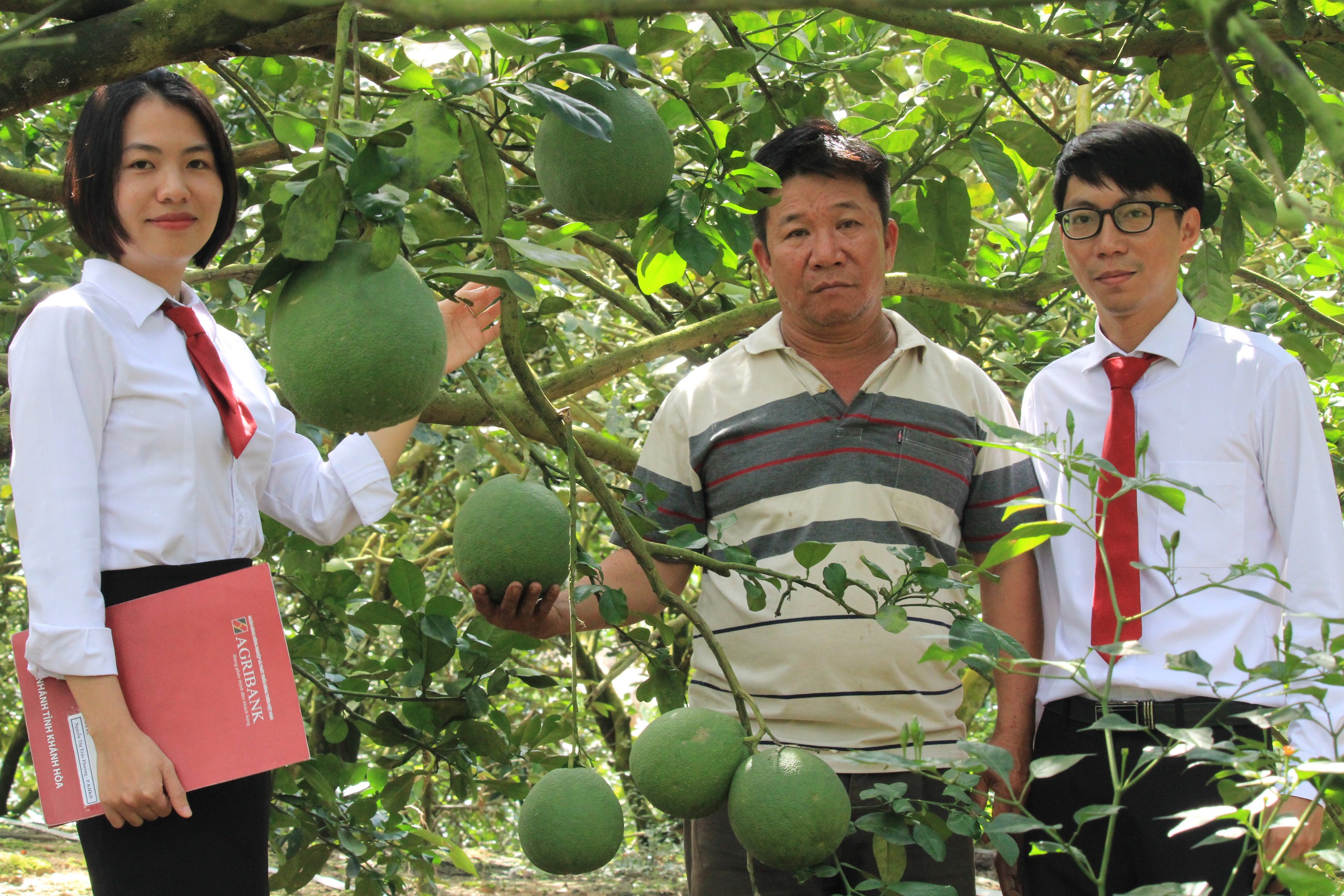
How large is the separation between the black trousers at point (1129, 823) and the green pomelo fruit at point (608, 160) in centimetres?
92

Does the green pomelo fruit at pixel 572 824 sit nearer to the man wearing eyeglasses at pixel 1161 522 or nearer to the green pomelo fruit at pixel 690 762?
the green pomelo fruit at pixel 690 762

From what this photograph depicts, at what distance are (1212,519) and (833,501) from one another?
0.54 m

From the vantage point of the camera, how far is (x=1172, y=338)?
178cm

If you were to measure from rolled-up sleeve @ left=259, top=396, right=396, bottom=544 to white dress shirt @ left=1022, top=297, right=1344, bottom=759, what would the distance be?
0.97m

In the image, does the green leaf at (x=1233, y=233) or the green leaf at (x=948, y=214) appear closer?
the green leaf at (x=1233, y=233)

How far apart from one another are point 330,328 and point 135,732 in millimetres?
625

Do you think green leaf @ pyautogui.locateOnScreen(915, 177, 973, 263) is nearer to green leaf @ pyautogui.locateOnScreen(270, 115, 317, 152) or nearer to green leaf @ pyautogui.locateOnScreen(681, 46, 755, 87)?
green leaf @ pyautogui.locateOnScreen(681, 46, 755, 87)

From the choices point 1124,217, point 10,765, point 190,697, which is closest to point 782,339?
point 1124,217

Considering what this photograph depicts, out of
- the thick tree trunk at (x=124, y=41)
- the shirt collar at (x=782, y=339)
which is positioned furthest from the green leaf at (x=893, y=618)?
the thick tree trunk at (x=124, y=41)

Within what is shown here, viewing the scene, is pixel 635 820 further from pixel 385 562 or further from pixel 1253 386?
pixel 1253 386

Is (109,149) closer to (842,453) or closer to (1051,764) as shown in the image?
(842,453)

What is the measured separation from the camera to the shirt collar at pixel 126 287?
139cm

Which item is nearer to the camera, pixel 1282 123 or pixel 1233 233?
pixel 1282 123

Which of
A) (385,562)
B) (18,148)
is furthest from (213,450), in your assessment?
(385,562)
